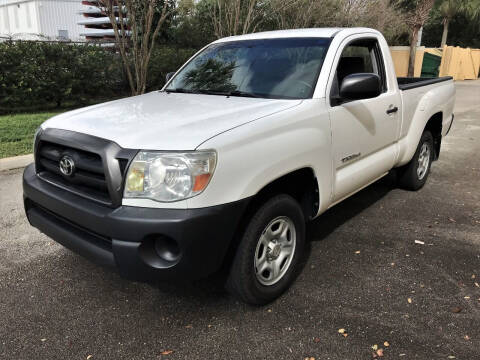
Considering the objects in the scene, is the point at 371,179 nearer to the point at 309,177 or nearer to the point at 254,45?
the point at 309,177

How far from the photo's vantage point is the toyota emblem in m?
2.81

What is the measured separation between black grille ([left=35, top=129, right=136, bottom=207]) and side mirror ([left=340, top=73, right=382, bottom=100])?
1.71 metres

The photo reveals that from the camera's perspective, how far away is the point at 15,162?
6855mm

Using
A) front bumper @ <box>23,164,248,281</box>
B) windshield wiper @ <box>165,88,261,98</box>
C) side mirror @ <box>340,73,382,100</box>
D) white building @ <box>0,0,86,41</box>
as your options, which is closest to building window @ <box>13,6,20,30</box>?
white building @ <box>0,0,86,41</box>

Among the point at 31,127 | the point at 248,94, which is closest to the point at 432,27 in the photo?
the point at 31,127

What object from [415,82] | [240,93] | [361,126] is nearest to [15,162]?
[240,93]

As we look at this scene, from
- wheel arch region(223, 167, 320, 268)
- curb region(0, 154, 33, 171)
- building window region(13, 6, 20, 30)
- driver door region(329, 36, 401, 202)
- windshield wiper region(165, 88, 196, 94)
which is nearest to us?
wheel arch region(223, 167, 320, 268)

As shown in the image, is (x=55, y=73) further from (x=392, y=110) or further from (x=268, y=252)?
(x=268, y=252)

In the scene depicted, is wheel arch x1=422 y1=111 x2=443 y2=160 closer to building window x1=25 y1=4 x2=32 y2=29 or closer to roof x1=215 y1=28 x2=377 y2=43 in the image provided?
roof x1=215 y1=28 x2=377 y2=43

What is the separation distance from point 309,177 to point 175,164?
3.97 feet

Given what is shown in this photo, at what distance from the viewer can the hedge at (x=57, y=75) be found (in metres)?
10.2

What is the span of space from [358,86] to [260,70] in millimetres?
862

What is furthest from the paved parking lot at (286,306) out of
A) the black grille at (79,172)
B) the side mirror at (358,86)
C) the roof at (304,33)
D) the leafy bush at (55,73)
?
the leafy bush at (55,73)

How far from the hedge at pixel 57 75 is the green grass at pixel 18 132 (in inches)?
26.3
